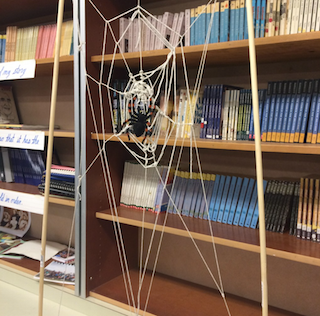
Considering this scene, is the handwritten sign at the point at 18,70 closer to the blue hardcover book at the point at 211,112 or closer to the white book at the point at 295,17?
the blue hardcover book at the point at 211,112

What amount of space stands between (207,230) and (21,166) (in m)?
1.18

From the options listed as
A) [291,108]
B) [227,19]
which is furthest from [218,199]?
[227,19]

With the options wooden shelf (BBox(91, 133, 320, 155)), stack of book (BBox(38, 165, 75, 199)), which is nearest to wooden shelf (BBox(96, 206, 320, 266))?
stack of book (BBox(38, 165, 75, 199))

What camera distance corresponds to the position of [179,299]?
4.46ft

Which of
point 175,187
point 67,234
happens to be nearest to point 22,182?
point 67,234

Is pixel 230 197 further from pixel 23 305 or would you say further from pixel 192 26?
pixel 23 305

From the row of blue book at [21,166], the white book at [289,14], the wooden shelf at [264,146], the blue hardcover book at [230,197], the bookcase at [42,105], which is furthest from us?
the row of blue book at [21,166]

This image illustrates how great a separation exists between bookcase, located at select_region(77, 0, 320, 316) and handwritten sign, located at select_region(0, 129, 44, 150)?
0.22 metres

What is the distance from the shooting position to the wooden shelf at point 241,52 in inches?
37.4

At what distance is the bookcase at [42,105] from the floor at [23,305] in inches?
4.3

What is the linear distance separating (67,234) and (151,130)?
0.91m

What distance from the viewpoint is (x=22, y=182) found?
6.12 feet

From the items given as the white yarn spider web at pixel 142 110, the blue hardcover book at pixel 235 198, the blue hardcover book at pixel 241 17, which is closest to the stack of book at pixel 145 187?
the white yarn spider web at pixel 142 110

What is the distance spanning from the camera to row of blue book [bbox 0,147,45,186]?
180cm
